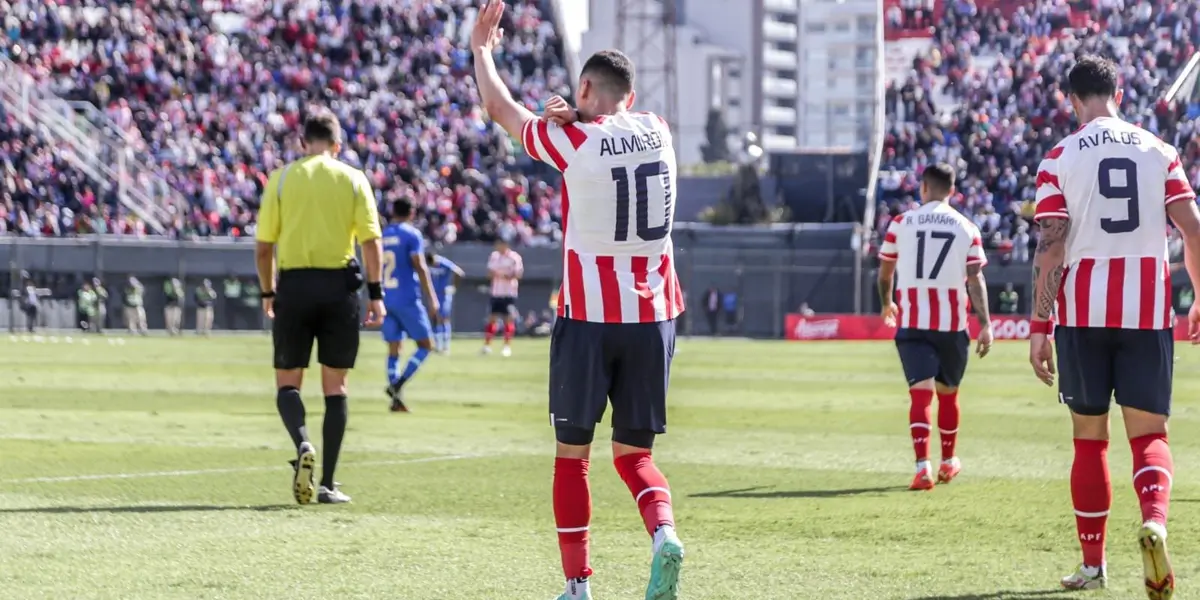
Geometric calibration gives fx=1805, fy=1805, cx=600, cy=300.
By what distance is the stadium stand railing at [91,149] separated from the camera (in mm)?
42281

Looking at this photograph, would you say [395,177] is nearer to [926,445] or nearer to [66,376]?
[66,376]

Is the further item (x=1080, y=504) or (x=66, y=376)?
(x=66, y=376)

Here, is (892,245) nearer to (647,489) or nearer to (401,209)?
(647,489)

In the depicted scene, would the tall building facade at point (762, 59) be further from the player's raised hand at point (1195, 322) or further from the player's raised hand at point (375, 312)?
the player's raised hand at point (1195, 322)

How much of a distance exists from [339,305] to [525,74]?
43.0 metres

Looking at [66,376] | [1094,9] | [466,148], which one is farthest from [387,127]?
[66,376]

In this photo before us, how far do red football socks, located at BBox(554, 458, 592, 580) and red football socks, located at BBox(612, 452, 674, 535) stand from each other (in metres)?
0.16

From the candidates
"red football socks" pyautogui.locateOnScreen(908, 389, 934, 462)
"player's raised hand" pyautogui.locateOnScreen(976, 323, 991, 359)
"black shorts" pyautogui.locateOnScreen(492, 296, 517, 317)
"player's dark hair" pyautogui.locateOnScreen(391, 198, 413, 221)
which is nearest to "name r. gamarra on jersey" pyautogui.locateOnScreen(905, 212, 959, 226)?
"player's raised hand" pyautogui.locateOnScreen(976, 323, 991, 359)

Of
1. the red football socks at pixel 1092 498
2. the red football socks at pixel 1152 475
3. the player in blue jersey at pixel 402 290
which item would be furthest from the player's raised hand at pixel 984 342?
the player in blue jersey at pixel 402 290

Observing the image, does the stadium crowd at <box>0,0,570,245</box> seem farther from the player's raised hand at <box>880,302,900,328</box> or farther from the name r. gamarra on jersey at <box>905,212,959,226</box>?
the name r. gamarra on jersey at <box>905,212,959,226</box>

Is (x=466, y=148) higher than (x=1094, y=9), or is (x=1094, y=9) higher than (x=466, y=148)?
(x=1094, y=9)

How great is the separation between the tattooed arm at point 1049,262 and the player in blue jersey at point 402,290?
33.6 ft

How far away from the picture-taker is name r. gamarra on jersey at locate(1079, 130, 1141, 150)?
6762 mm

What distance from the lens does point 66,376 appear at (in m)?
22.8
